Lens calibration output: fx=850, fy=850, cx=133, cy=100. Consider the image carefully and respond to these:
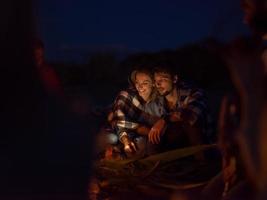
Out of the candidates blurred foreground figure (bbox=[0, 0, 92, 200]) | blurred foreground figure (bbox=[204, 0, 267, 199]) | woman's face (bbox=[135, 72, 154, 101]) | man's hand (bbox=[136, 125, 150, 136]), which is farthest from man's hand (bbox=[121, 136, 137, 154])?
blurred foreground figure (bbox=[204, 0, 267, 199])

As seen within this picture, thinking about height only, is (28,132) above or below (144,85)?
below

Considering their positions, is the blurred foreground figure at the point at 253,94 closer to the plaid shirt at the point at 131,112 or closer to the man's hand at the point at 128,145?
the man's hand at the point at 128,145

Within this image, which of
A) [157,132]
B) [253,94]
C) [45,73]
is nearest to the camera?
[253,94]

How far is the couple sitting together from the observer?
7000 millimetres

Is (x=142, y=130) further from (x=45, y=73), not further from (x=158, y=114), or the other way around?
(x=45, y=73)

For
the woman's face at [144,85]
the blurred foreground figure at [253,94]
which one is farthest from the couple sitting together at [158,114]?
the blurred foreground figure at [253,94]

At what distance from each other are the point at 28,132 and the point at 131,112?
63.5 inches

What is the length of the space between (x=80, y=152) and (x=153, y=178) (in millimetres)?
773

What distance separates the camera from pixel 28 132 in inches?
236

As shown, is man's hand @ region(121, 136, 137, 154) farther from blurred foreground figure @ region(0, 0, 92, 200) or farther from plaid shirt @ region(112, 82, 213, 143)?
blurred foreground figure @ region(0, 0, 92, 200)

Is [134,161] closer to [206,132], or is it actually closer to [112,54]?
[206,132]

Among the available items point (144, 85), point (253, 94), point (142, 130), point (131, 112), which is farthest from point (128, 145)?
point (253, 94)

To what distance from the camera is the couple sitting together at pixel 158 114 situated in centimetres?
700

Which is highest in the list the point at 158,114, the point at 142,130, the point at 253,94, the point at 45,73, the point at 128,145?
the point at 45,73
